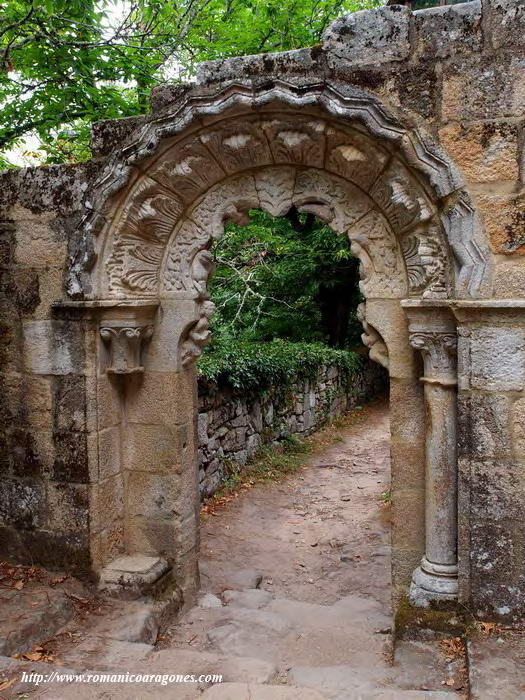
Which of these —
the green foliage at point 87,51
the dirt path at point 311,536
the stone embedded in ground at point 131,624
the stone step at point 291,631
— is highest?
the green foliage at point 87,51

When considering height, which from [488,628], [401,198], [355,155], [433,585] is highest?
[355,155]

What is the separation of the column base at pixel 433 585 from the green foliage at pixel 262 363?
4.02 metres

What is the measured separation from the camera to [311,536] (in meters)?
6.28

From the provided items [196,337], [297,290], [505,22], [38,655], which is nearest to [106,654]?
[38,655]

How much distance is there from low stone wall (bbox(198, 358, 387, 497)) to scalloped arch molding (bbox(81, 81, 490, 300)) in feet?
10.5

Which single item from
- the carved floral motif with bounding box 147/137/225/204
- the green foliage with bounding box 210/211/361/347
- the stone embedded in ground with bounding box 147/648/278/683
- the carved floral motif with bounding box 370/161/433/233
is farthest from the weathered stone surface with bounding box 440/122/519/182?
the green foliage with bounding box 210/211/361/347

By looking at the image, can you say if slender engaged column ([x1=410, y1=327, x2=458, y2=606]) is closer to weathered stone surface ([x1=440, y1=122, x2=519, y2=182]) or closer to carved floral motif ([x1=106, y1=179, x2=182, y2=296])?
weathered stone surface ([x1=440, y1=122, x2=519, y2=182])

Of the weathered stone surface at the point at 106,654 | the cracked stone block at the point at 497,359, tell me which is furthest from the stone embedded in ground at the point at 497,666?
the weathered stone surface at the point at 106,654

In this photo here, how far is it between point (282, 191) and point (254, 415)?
17.0ft

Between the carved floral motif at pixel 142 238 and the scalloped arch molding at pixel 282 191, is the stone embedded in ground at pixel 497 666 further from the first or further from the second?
the carved floral motif at pixel 142 238

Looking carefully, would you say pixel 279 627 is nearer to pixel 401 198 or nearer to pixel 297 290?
pixel 401 198

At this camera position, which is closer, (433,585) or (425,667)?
(425,667)

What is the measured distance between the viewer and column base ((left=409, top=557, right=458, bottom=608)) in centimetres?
310

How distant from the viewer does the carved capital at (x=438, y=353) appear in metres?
3.08
